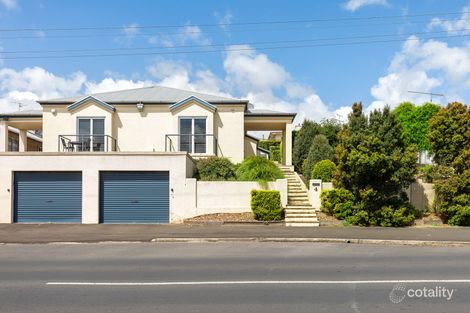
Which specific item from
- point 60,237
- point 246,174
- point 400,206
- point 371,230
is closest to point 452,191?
point 400,206

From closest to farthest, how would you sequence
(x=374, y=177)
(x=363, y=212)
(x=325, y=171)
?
(x=363, y=212) < (x=374, y=177) < (x=325, y=171)

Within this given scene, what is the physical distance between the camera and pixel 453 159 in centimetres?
2064

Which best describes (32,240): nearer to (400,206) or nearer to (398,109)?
(400,206)

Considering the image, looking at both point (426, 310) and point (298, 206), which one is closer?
point (426, 310)

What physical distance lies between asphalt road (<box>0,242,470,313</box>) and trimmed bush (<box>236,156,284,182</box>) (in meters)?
8.19

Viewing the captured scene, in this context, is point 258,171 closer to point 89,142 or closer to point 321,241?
point 321,241

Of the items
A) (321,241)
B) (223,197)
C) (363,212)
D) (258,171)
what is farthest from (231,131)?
(321,241)

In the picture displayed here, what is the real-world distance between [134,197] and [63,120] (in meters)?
8.32

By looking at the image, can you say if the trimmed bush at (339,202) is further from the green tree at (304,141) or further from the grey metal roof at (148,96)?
the green tree at (304,141)

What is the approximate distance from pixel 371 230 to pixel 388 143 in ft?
15.4

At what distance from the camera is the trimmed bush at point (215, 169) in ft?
74.2

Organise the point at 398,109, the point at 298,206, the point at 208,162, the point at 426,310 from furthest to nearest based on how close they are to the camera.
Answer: the point at 398,109
the point at 208,162
the point at 298,206
the point at 426,310

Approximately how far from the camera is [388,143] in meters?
20.9

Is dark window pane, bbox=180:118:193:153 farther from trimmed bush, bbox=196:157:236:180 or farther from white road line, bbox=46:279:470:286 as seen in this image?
white road line, bbox=46:279:470:286
